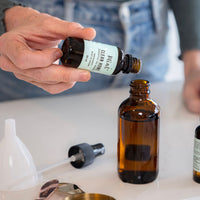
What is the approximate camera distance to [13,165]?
685mm

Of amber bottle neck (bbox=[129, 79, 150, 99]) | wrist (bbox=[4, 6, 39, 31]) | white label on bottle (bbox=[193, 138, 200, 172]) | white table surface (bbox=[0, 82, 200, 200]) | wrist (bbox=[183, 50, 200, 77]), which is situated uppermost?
wrist (bbox=[4, 6, 39, 31])

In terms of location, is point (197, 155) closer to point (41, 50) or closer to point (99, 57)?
point (99, 57)

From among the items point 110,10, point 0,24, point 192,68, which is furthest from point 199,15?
point 0,24

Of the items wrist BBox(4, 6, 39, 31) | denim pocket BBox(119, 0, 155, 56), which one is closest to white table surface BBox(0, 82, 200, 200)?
denim pocket BBox(119, 0, 155, 56)

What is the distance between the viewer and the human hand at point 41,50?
0.70m

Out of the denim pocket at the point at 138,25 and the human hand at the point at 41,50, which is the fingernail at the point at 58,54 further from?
the denim pocket at the point at 138,25

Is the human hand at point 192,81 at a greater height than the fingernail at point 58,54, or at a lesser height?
lesser

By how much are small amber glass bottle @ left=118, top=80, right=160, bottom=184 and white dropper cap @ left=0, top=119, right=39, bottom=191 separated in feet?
0.62

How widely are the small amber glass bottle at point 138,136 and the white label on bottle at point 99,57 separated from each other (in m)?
0.06

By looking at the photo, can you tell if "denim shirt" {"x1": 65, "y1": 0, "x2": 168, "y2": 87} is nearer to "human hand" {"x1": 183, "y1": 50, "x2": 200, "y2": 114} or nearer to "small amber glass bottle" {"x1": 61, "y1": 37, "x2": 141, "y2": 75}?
"human hand" {"x1": 183, "y1": 50, "x2": 200, "y2": 114}

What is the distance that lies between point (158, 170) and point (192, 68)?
598 millimetres

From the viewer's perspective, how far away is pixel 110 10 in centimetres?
115

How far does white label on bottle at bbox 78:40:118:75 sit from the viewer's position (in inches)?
25.2

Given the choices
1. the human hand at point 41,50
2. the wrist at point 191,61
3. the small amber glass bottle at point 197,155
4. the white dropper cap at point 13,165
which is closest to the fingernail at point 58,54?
the human hand at point 41,50
